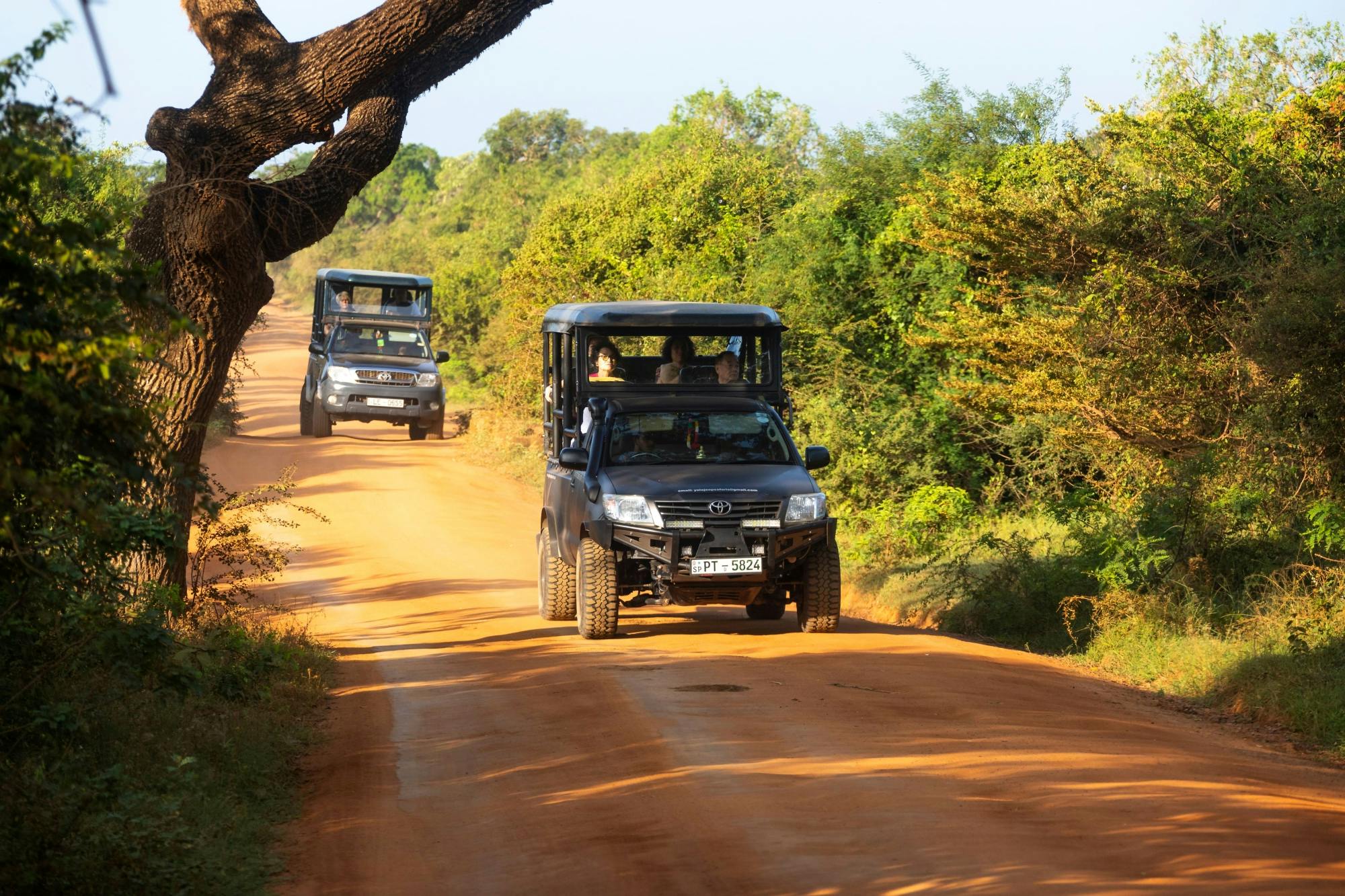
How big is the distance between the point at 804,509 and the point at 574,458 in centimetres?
194

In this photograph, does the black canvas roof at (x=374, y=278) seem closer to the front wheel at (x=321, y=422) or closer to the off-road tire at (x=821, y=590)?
the front wheel at (x=321, y=422)

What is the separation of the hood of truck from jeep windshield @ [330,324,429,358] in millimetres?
17270

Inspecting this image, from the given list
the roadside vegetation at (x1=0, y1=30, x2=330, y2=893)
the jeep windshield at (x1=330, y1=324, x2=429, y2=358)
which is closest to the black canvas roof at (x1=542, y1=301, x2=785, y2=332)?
the roadside vegetation at (x1=0, y1=30, x2=330, y2=893)

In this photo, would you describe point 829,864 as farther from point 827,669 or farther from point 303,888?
point 827,669

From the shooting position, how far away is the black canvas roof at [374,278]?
29.2 meters

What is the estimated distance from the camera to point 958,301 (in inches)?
926

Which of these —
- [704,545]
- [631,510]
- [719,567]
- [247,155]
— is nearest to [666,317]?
[631,510]

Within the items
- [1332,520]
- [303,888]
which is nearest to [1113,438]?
[1332,520]

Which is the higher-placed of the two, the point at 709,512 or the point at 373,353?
the point at 373,353

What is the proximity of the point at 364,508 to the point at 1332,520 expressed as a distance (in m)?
14.5

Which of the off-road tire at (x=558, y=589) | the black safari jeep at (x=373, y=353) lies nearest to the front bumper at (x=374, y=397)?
the black safari jeep at (x=373, y=353)

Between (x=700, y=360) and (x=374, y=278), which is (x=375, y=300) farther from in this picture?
(x=700, y=360)

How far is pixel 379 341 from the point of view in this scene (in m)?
29.2

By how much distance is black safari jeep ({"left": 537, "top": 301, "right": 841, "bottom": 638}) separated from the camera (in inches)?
469
